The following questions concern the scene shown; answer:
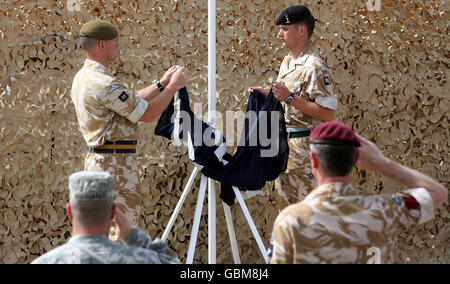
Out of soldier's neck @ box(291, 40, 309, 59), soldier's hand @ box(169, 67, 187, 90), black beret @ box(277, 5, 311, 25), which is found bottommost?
soldier's hand @ box(169, 67, 187, 90)

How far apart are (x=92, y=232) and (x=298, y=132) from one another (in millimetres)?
2494

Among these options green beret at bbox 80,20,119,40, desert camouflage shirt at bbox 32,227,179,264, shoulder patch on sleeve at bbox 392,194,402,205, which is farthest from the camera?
green beret at bbox 80,20,119,40

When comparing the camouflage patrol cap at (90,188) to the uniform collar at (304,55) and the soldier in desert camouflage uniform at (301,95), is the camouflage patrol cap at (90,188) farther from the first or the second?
the uniform collar at (304,55)

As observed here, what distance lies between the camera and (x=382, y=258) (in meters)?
2.71

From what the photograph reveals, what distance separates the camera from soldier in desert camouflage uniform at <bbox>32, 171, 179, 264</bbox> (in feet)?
8.03

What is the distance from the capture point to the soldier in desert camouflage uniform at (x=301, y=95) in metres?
4.65

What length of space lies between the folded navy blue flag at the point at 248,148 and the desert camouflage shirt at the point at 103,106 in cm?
34

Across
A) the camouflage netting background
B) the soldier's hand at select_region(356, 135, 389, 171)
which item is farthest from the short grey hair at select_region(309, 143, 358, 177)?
the camouflage netting background

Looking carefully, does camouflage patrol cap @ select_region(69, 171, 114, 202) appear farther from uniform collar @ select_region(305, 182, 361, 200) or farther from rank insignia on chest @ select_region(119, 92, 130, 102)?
rank insignia on chest @ select_region(119, 92, 130, 102)

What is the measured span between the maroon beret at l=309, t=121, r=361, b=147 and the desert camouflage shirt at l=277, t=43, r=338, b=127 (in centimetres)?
198

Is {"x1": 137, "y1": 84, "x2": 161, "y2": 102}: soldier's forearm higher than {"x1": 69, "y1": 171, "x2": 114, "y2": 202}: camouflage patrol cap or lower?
higher

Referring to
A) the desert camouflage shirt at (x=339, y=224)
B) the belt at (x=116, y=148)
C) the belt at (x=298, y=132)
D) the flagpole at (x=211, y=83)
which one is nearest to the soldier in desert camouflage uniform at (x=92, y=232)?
the desert camouflage shirt at (x=339, y=224)

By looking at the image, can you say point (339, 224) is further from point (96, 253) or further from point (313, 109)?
point (313, 109)

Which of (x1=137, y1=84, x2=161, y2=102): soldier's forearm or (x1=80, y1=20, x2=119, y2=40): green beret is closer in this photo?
(x1=80, y1=20, x2=119, y2=40): green beret
